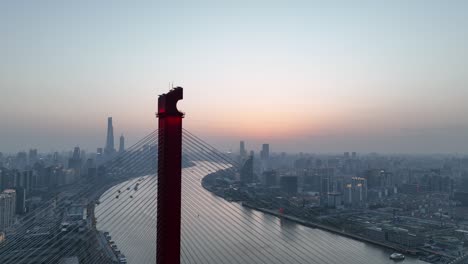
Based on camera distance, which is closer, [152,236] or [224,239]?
[152,236]

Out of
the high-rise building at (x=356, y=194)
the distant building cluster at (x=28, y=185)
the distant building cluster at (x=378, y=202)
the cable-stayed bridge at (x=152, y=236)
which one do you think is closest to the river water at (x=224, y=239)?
the cable-stayed bridge at (x=152, y=236)

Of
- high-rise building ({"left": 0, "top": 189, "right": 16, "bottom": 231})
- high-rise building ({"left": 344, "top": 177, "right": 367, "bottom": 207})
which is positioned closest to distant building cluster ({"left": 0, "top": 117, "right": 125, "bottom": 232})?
high-rise building ({"left": 0, "top": 189, "right": 16, "bottom": 231})

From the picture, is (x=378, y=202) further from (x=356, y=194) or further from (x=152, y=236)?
(x=152, y=236)

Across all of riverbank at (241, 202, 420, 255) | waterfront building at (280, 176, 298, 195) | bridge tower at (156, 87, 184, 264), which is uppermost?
bridge tower at (156, 87, 184, 264)

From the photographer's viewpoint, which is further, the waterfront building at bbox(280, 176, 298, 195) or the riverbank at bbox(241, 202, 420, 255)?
the waterfront building at bbox(280, 176, 298, 195)

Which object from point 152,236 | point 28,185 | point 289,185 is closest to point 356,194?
point 289,185

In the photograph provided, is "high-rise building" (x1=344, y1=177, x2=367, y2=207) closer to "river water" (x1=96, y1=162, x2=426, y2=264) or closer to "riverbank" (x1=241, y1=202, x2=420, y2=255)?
"riverbank" (x1=241, y1=202, x2=420, y2=255)

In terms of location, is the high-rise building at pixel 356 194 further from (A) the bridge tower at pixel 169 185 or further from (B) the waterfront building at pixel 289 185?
(A) the bridge tower at pixel 169 185
